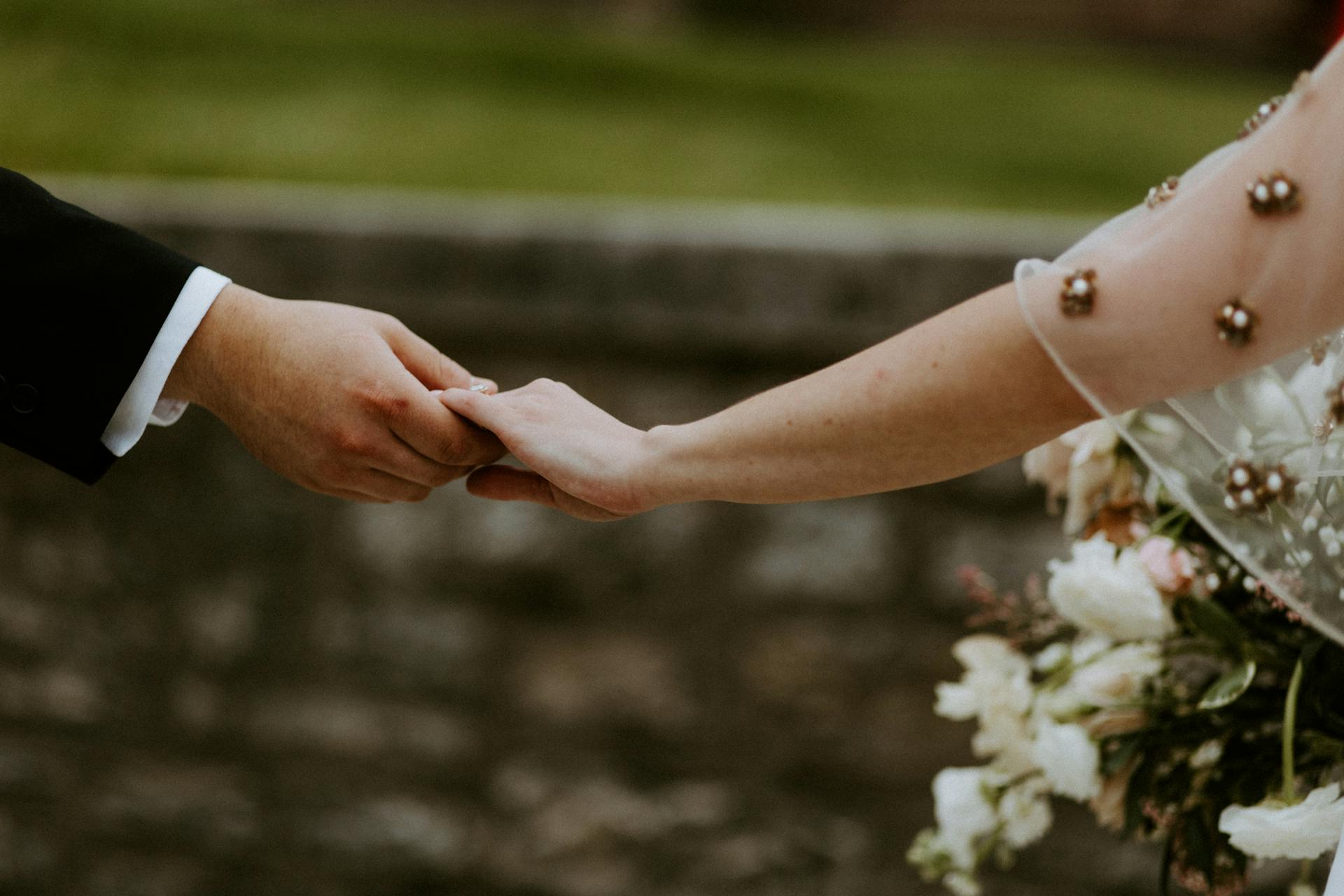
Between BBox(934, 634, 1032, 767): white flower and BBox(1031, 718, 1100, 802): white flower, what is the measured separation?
0.25 ft

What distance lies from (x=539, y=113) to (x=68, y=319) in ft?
10.4

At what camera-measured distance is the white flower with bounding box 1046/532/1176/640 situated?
1.24 m

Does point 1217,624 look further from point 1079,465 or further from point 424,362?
point 424,362

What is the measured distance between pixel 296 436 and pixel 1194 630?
3.56 ft

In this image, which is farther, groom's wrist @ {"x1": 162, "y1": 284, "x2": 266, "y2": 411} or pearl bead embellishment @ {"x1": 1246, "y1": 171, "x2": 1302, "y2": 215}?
groom's wrist @ {"x1": 162, "y1": 284, "x2": 266, "y2": 411}

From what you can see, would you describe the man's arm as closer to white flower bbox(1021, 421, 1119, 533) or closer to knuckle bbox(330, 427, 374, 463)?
knuckle bbox(330, 427, 374, 463)

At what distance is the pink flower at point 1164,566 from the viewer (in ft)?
4.16

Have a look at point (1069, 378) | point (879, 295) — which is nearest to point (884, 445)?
point (1069, 378)

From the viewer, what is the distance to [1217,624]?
1234 mm

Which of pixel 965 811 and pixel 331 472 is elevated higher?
pixel 331 472

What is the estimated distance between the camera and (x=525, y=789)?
3115 millimetres

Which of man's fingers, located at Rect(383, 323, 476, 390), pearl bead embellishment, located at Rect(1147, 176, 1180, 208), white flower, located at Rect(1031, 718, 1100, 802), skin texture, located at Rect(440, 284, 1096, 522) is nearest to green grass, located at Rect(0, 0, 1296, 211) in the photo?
man's fingers, located at Rect(383, 323, 476, 390)

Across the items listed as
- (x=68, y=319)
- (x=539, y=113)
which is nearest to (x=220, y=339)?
(x=68, y=319)

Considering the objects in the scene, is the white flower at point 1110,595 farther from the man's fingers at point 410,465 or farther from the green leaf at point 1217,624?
the man's fingers at point 410,465
